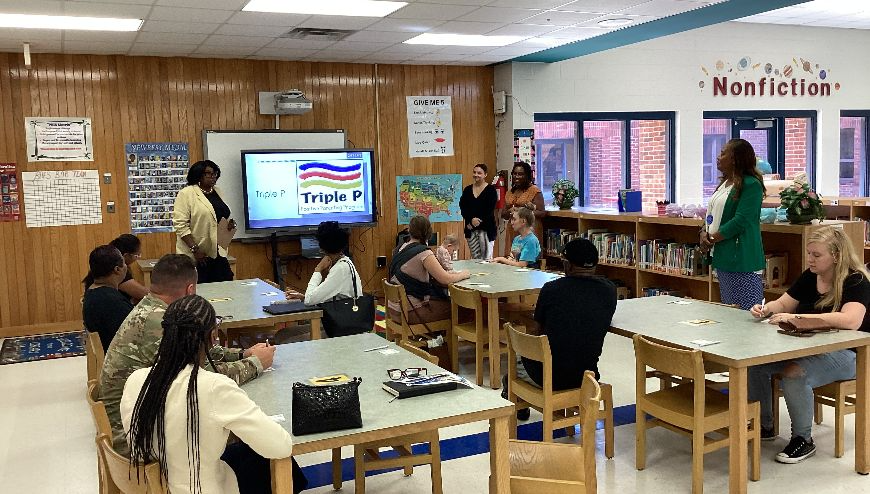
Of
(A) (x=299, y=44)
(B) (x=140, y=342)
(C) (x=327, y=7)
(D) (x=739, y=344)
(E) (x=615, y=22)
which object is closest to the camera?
(B) (x=140, y=342)

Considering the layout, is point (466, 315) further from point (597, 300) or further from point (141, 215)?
point (141, 215)

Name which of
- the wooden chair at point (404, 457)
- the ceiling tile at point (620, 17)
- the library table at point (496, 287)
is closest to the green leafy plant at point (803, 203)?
the library table at point (496, 287)

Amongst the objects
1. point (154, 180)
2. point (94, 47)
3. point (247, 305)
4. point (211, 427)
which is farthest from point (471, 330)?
point (94, 47)

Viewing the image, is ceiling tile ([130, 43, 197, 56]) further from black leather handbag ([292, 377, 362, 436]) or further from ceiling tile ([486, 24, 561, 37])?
black leather handbag ([292, 377, 362, 436])

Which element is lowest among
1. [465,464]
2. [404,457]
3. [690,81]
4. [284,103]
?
[465,464]

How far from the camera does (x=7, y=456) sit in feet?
15.4

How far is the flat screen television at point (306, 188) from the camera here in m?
8.77

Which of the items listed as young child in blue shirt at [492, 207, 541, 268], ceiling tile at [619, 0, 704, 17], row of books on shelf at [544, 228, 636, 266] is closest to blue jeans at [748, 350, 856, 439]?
young child in blue shirt at [492, 207, 541, 268]

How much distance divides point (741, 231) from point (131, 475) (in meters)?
4.11

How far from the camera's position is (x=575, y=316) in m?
3.95

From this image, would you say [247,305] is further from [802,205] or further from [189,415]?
[802,205]

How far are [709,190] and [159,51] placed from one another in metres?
7.59

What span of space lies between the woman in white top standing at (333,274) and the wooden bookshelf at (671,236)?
11.3 feet

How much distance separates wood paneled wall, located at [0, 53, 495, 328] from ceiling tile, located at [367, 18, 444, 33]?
6.78 feet
